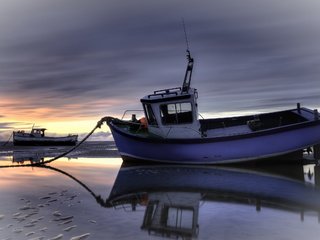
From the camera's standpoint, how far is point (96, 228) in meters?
7.41

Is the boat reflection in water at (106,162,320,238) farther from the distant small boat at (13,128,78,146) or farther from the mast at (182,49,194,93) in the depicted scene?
the distant small boat at (13,128,78,146)

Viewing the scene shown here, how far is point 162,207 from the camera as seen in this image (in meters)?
9.59

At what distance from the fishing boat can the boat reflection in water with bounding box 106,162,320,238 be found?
2633 millimetres

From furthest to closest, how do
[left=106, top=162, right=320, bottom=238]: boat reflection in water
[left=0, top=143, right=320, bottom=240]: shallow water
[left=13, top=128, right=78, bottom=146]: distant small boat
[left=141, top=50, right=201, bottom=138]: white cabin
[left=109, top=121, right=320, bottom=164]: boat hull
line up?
[left=13, top=128, right=78, bottom=146]: distant small boat < [left=141, top=50, right=201, bottom=138]: white cabin < [left=109, top=121, right=320, bottom=164]: boat hull < [left=106, top=162, right=320, bottom=238]: boat reflection in water < [left=0, top=143, right=320, bottom=240]: shallow water

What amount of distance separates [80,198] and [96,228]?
388 centimetres

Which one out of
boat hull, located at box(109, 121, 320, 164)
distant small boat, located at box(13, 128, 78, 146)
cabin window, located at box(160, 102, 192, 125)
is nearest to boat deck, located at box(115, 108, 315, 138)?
cabin window, located at box(160, 102, 192, 125)

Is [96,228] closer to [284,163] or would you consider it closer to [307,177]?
[307,177]

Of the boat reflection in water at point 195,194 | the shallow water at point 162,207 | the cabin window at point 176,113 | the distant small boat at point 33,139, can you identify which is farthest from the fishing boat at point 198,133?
the distant small boat at point 33,139

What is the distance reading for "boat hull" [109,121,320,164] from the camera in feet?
63.9

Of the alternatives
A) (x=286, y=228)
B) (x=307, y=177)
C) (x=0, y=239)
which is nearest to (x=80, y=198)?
(x=0, y=239)

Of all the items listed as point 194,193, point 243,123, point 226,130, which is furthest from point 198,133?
point 194,193

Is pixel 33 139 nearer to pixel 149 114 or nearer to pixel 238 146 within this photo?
pixel 149 114

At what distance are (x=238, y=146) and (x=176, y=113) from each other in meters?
4.16

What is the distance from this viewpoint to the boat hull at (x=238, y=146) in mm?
19469
